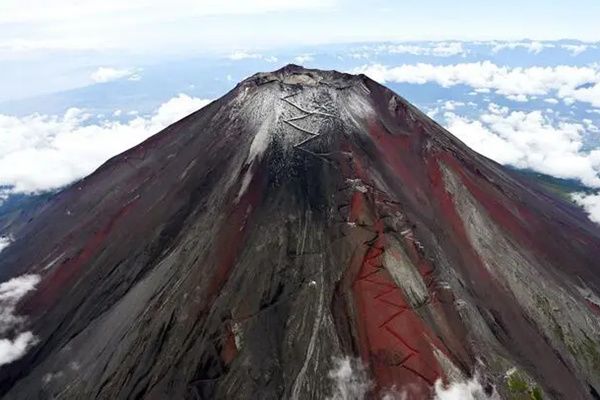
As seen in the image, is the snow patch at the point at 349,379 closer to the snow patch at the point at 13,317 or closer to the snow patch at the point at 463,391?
the snow patch at the point at 463,391

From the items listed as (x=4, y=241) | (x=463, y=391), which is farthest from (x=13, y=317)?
(x=463, y=391)

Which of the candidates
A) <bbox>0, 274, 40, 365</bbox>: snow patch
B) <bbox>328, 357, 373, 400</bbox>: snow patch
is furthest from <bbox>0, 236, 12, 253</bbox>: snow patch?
<bbox>328, 357, 373, 400</bbox>: snow patch

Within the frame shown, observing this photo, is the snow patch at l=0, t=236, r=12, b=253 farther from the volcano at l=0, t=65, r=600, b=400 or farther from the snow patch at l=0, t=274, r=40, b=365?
the snow patch at l=0, t=274, r=40, b=365

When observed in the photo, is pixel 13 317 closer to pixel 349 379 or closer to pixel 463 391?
pixel 349 379

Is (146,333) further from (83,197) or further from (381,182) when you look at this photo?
(83,197)

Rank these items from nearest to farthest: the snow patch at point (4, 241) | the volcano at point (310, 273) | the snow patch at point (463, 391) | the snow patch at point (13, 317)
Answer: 1. the snow patch at point (463, 391)
2. the volcano at point (310, 273)
3. the snow patch at point (13, 317)
4. the snow patch at point (4, 241)

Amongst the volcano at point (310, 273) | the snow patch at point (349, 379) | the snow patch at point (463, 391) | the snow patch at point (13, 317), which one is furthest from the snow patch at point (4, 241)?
the snow patch at point (463, 391)

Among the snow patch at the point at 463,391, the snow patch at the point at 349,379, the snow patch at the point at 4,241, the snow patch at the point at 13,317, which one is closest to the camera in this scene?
the snow patch at the point at 463,391

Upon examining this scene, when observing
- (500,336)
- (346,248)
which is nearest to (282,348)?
(346,248)
